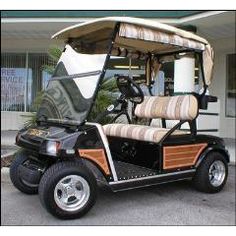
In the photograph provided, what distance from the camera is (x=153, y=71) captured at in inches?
248

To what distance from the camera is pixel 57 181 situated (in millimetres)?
4047

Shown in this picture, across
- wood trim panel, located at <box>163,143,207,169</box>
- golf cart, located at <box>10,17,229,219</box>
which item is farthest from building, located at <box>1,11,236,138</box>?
wood trim panel, located at <box>163,143,207,169</box>

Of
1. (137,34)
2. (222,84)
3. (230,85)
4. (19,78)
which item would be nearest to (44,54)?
(19,78)

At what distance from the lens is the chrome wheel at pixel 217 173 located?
544cm

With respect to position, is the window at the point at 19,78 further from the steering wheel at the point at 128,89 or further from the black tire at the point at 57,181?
the black tire at the point at 57,181

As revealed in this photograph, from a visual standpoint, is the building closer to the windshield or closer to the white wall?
the white wall

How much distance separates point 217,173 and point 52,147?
241 centimetres

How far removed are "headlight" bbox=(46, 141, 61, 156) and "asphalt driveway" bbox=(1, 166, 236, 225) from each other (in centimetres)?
65

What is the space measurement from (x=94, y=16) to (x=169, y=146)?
15.8 ft

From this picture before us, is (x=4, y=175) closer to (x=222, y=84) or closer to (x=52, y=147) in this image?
(x=52, y=147)
